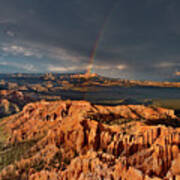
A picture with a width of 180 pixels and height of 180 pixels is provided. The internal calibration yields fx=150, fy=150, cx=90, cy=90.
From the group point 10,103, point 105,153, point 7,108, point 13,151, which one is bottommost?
point 7,108

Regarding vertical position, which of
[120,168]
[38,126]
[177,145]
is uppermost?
[177,145]

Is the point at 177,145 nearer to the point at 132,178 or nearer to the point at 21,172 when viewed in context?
the point at 132,178

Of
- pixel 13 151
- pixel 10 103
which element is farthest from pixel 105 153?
pixel 10 103

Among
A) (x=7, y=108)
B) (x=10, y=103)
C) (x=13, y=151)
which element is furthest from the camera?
(x=10, y=103)

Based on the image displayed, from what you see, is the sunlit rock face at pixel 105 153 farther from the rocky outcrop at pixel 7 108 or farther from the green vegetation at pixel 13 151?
the rocky outcrop at pixel 7 108

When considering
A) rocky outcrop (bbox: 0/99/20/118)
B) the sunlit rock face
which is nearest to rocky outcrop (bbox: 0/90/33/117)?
rocky outcrop (bbox: 0/99/20/118)

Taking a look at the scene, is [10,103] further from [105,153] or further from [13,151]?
[105,153]

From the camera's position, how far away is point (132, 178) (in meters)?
23.2

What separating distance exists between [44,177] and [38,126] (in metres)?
52.0

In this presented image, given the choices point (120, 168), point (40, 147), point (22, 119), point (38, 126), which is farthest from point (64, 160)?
point (22, 119)

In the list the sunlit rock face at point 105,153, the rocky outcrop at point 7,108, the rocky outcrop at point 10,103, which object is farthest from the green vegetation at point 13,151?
the rocky outcrop at point 10,103

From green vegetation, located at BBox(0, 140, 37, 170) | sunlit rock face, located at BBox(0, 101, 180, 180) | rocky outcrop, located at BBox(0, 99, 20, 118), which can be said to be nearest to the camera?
sunlit rock face, located at BBox(0, 101, 180, 180)

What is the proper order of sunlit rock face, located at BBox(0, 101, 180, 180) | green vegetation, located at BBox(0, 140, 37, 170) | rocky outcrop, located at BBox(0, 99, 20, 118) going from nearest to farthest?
1. sunlit rock face, located at BBox(0, 101, 180, 180)
2. green vegetation, located at BBox(0, 140, 37, 170)
3. rocky outcrop, located at BBox(0, 99, 20, 118)

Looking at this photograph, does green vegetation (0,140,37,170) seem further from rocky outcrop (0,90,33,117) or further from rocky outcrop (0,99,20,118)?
rocky outcrop (0,90,33,117)
